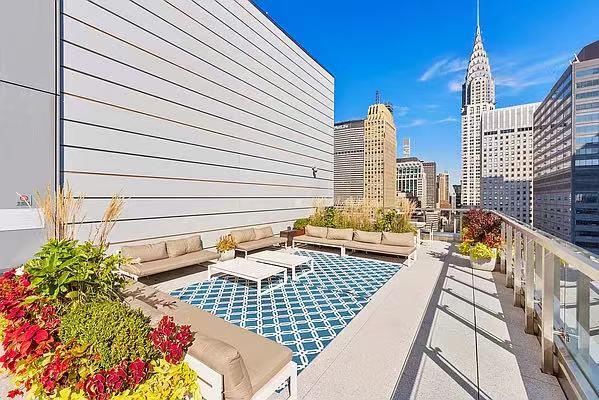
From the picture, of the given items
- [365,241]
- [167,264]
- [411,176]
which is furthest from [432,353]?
[411,176]

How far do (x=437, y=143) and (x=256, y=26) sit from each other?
30.8 m

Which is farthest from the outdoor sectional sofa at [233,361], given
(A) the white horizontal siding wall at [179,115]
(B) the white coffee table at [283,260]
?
(A) the white horizontal siding wall at [179,115]

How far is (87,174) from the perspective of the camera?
3955 mm

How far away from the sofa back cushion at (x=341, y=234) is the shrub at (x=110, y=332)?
5.37 metres

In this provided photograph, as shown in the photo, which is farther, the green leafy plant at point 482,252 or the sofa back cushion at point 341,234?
the sofa back cushion at point 341,234

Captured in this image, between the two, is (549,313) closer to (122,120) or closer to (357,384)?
(357,384)

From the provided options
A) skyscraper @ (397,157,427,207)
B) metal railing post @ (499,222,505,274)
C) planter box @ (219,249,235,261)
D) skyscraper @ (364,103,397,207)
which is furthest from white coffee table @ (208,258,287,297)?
skyscraper @ (397,157,427,207)

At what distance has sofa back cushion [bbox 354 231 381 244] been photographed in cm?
599

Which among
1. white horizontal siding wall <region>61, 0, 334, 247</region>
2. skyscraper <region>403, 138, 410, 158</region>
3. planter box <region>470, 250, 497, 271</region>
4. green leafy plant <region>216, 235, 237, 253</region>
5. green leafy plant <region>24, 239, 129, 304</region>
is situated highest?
skyscraper <region>403, 138, 410, 158</region>

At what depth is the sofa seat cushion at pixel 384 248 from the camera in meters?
5.28

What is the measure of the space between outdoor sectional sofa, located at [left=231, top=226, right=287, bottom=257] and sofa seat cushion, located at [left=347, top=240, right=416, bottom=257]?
182 centimetres

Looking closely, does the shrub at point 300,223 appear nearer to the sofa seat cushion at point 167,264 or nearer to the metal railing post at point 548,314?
the sofa seat cushion at point 167,264

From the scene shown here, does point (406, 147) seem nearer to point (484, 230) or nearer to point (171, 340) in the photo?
point (484, 230)

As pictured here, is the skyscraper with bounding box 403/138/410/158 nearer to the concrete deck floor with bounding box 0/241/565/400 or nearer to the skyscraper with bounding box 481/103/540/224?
the skyscraper with bounding box 481/103/540/224
